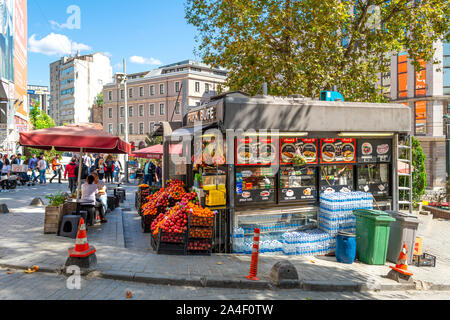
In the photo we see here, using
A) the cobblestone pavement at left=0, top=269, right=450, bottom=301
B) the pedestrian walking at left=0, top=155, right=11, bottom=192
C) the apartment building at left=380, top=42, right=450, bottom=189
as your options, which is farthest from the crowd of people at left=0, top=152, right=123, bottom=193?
the apartment building at left=380, top=42, right=450, bottom=189

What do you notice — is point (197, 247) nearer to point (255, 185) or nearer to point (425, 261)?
point (255, 185)

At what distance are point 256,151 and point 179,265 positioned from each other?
3.13 metres

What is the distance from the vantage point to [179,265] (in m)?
6.29

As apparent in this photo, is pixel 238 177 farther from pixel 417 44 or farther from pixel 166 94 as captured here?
pixel 166 94

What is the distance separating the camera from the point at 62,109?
9750cm

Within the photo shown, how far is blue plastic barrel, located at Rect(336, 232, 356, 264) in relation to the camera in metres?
7.23

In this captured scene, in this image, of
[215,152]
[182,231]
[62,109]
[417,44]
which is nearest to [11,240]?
[182,231]

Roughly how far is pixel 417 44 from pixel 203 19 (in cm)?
956

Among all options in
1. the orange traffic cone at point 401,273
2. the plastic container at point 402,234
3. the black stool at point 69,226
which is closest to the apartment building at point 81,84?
the black stool at point 69,226

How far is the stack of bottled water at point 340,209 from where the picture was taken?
8.00 meters

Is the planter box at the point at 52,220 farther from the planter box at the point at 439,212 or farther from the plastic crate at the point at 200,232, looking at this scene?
the planter box at the point at 439,212

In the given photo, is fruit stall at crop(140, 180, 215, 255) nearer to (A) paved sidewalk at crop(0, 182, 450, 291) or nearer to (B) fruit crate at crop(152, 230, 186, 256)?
(B) fruit crate at crop(152, 230, 186, 256)

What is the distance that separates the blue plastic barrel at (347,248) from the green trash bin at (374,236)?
0.93 feet

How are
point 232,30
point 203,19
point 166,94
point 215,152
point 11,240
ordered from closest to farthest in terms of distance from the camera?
point 11,240 < point 215,152 < point 232,30 < point 203,19 < point 166,94
